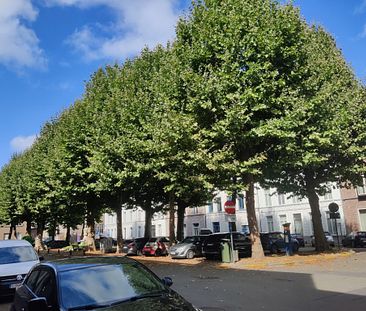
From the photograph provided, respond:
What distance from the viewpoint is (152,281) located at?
5656mm

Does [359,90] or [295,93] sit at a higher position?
[359,90]

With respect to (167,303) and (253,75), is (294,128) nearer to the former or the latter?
(253,75)

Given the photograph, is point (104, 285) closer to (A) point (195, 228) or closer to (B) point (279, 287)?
(B) point (279, 287)

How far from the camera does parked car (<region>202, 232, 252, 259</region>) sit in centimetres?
2372

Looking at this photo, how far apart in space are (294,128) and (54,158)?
1943cm

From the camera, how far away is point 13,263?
41.4 ft

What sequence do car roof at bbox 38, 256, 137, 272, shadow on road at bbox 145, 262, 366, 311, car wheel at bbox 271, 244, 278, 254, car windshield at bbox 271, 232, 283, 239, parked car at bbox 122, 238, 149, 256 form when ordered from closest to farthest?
car roof at bbox 38, 256, 137, 272 < shadow on road at bbox 145, 262, 366, 311 < car wheel at bbox 271, 244, 278, 254 < car windshield at bbox 271, 232, 283, 239 < parked car at bbox 122, 238, 149, 256

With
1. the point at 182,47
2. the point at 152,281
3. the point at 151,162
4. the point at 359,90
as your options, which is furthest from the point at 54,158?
the point at 152,281

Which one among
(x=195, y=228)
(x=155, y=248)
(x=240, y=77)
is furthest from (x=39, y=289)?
(x=195, y=228)

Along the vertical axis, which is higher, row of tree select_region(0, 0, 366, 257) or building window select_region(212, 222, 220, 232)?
row of tree select_region(0, 0, 366, 257)

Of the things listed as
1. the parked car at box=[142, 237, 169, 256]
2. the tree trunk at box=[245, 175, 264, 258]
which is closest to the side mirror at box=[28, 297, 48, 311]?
the tree trunk at box=[245, 175, 264, 258]

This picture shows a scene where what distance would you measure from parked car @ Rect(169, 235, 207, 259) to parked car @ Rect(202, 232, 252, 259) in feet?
6.61

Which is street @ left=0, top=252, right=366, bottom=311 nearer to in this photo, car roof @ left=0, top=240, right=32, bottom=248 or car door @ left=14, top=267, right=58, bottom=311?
car roof @ left=0, top=240, right=32, bottom=248

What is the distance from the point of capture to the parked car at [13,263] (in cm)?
1184
